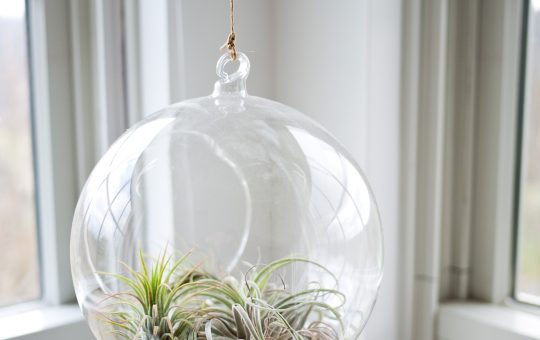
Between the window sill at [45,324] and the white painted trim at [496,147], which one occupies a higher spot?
the white painted trim at [496,147]

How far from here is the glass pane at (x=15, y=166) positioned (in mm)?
912

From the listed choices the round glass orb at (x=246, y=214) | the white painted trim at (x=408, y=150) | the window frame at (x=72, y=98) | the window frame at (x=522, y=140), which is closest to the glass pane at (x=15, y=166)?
the window frame at (x=72, y=98)

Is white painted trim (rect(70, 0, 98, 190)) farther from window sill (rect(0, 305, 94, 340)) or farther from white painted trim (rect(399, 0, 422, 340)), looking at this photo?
white painted trim (rect(399, 0, 422, 340))

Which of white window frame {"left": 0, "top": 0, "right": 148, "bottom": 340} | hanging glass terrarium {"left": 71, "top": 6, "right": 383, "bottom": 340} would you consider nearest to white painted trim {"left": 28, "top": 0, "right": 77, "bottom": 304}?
white window frame {"left": 0, "top": 0, "right": 148, "bottom": 340}

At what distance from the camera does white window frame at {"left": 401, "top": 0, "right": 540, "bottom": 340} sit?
0.91 m

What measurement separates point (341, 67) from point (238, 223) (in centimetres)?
49

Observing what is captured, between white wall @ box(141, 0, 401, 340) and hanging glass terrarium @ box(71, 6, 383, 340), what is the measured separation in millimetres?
367

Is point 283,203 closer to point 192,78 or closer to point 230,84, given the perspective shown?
point 230,84

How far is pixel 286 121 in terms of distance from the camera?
0.52 m

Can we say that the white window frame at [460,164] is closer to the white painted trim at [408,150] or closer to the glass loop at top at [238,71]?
the white painted trim at [408,150]

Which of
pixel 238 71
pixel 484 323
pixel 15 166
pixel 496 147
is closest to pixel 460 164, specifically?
pixel 496 147

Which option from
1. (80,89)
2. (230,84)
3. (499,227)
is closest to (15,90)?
(80,89)

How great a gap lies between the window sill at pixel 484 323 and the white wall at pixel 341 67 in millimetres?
100

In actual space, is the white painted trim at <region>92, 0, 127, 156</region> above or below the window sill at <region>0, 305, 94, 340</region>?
above
